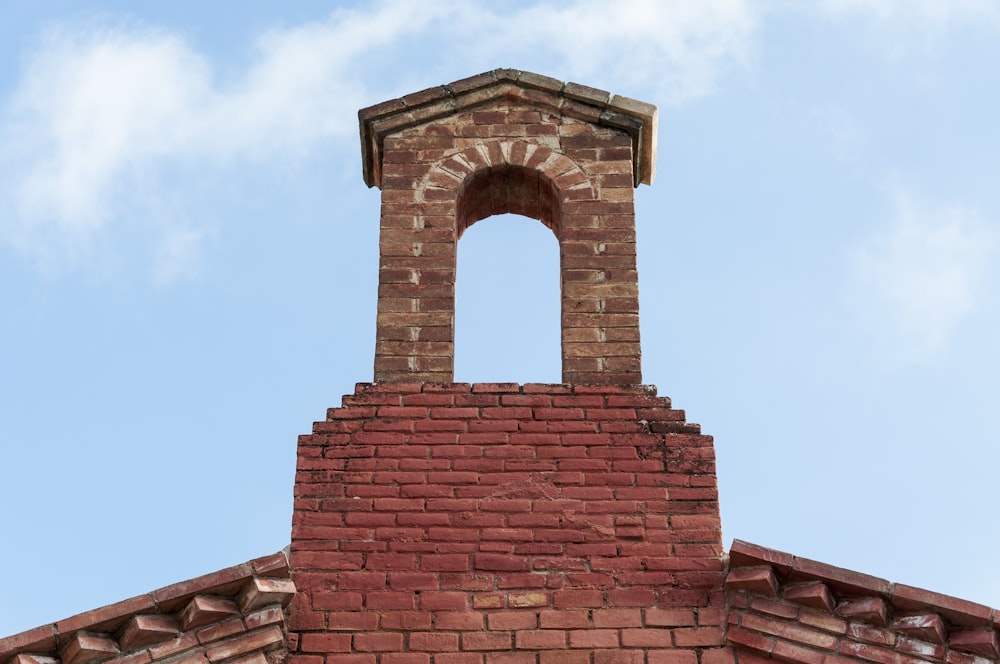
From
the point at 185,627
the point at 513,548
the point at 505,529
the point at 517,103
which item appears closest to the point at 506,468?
the point at 505,529

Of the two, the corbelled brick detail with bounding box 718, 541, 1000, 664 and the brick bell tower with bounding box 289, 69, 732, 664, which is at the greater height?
the brick bell tower with bounding box 289, 69, 732, 664

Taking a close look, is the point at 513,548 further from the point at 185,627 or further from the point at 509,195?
the point at 509,195

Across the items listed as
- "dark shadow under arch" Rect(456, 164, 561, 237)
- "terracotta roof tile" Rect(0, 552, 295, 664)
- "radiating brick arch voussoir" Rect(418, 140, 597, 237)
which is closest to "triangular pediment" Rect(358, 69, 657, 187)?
"radiating brick arch voussoir" Rect(418, 140, 597, 237)

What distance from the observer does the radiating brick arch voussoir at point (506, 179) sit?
963cm

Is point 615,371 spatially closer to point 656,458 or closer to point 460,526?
point 656,458

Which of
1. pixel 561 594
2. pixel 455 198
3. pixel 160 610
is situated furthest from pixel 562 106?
pixel 160 610

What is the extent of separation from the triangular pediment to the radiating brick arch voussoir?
341mm

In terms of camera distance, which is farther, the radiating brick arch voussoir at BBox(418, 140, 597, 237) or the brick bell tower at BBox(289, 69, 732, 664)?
the radiating brick arch voussoir at BBox(418, 140, 597, 237)

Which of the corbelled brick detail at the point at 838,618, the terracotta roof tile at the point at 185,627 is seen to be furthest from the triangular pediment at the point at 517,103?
the terracotta roof tile at the point at 185,627

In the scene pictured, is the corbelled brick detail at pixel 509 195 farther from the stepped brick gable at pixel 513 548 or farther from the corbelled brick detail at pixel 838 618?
the corbelled brick detail at pixel 838 618

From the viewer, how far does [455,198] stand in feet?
31.4

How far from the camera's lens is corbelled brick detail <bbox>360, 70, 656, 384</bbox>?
8.95 meters

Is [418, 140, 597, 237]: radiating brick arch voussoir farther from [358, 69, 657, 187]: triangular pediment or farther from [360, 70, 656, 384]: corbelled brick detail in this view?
[358, 69, 657, 187]: triangular pediment

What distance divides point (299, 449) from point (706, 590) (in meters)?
2.17
